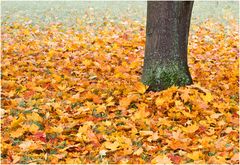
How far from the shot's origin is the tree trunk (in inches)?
192

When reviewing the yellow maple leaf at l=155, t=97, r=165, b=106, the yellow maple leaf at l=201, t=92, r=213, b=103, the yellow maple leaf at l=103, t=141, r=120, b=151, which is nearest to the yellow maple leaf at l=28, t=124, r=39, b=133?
the yellow maple leaf at l=103, t=141, r=120, b=151

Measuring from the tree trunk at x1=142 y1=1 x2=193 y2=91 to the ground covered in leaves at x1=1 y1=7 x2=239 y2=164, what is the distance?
0.24m

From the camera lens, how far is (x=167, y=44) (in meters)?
4.97

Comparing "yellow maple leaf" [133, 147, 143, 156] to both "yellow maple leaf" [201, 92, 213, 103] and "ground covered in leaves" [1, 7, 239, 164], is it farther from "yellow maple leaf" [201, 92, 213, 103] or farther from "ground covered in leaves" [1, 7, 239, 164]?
"yellow maple leaf" [201, 92, 213, 103]

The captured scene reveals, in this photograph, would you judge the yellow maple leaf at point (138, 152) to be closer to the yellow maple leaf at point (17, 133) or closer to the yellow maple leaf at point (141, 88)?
the yellow maple leaf at point (17, 133)

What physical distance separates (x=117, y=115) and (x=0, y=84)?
1822 mm

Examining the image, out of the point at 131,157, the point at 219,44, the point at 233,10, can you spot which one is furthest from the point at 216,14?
the point at 131,157

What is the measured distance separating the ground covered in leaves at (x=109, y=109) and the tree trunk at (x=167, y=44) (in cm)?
24

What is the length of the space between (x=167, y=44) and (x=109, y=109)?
116cm

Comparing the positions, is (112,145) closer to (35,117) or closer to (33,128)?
(33,128)

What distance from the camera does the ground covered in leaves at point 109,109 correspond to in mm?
3527

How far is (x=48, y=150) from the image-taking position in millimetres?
3598

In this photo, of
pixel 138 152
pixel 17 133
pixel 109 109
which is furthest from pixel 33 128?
pixel 138 152

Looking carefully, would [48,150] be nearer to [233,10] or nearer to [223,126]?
[223,126]
